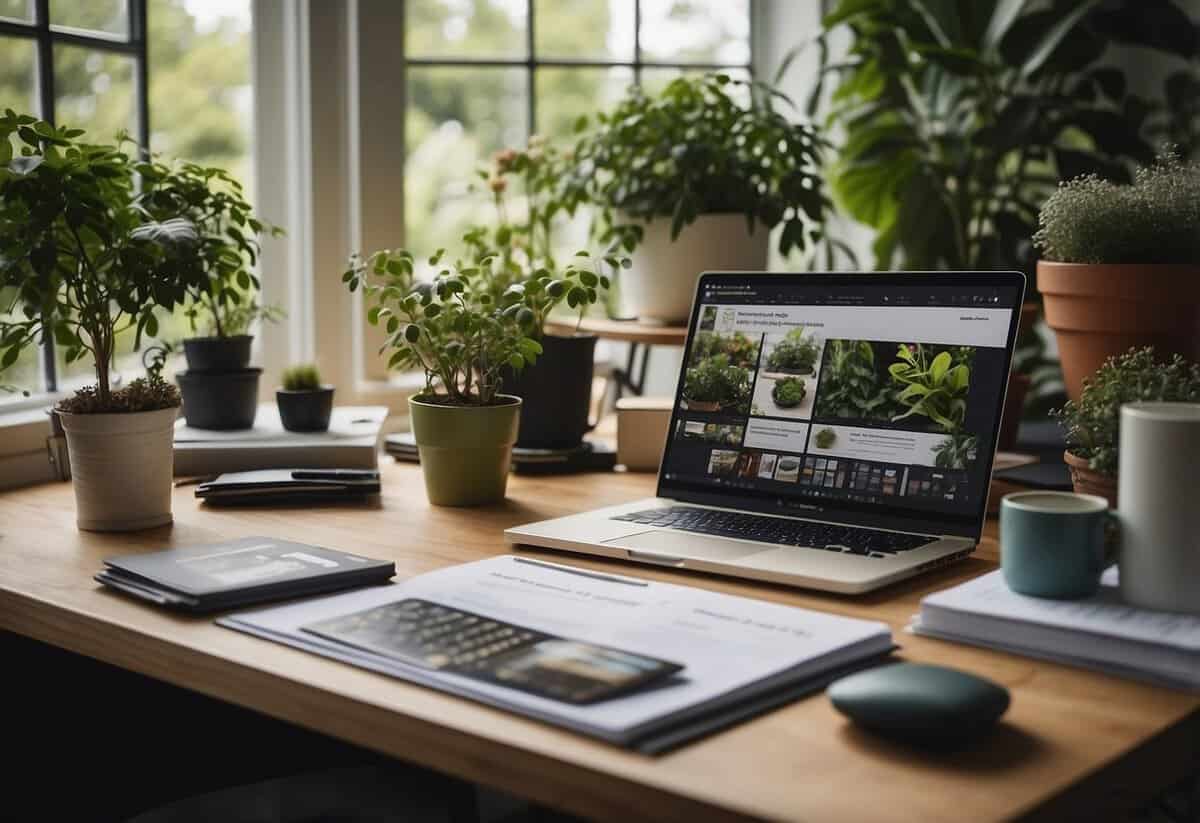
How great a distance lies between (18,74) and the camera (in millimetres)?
1779

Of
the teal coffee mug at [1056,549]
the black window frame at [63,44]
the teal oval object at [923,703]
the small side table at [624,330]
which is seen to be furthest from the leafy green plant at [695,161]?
the teal oval object at [923,703]

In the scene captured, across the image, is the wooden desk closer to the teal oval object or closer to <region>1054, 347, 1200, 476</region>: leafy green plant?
the teal oval object

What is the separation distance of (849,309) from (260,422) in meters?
0.87

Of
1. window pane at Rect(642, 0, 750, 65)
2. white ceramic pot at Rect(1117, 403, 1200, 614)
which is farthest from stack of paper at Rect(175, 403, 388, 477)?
window pane at Rect(642, 0, 750, 65)

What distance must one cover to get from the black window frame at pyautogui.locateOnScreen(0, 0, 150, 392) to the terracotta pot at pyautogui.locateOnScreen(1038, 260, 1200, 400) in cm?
132

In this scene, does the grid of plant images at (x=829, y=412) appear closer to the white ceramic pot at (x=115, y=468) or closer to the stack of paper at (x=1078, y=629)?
the stack of paper at (x=1078, y=629)

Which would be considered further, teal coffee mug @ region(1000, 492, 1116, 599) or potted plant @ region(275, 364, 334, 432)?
potted plant @ region(275, 364, 334, 432)

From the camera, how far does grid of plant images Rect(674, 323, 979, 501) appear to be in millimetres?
1248

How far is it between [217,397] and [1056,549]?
1139 mm

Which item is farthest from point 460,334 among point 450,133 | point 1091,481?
point 450,133

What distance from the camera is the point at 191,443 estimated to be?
1.62 m

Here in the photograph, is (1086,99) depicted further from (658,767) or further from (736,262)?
(658,767)

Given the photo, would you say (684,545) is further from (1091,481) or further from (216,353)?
(216,353)

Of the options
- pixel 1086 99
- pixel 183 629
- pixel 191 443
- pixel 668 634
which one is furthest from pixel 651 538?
pixel 1086 99
